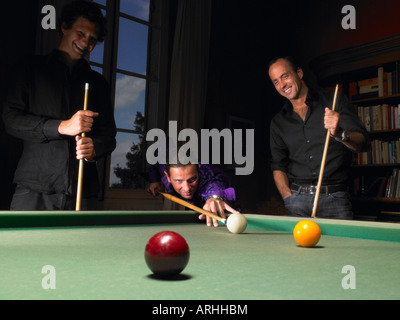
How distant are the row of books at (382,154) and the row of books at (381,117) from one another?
0.15 meters

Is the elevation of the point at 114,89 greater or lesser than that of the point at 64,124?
greater

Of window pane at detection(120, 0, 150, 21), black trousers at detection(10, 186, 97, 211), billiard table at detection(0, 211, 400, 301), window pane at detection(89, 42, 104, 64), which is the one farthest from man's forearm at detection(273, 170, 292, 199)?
window pane at detection(120, 0, 150, 21)

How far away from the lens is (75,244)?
1.23m

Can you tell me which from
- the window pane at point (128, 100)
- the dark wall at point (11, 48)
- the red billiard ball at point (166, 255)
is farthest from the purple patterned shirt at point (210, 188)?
the red billiard ball at point (166, 255)

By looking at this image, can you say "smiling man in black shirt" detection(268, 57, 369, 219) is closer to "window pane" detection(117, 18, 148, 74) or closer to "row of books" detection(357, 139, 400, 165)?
"row of books" detection(357, 139, 400, 165)

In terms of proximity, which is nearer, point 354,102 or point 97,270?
point 97,270

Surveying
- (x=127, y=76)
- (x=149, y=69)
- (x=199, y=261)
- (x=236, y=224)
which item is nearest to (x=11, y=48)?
(x=127, y=76)

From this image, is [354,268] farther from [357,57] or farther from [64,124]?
[357,57]

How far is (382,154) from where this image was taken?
378cm

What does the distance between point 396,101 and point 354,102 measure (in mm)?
387

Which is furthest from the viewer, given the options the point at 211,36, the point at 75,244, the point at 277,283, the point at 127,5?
the point at 211,36

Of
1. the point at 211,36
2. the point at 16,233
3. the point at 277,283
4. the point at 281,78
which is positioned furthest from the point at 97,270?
the point at 211,36

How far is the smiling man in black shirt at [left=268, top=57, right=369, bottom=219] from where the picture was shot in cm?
250

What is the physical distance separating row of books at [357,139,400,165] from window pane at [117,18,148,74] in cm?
252
